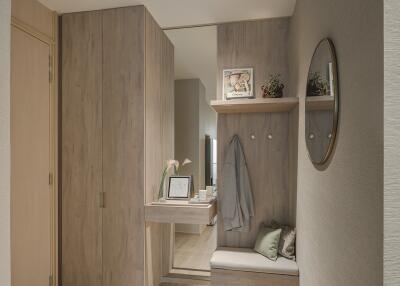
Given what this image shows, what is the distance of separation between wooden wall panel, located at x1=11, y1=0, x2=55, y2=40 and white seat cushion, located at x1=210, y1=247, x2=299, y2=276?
245cm

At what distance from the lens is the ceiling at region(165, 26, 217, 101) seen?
9.90 ft

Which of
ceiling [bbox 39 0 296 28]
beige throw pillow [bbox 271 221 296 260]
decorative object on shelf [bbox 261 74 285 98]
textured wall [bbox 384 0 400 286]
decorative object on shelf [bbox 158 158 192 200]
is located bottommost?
beige throw pillow [bbox 271 221 296 260]

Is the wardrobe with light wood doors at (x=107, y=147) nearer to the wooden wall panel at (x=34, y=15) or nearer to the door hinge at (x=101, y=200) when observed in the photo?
the door hinge at (x=101, y=200)

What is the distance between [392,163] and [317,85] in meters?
0.85

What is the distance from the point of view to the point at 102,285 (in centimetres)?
263

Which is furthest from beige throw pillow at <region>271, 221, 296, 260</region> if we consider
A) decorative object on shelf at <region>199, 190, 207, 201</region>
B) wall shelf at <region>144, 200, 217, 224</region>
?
decorative object on shelf at <region>199, 190, 207, 201</region>

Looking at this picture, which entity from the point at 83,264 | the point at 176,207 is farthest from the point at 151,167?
the point at 83,264

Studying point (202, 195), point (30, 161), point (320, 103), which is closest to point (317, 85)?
point (320, 103)

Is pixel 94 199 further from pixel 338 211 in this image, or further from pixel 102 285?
pixel 338 211

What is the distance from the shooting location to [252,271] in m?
2.30

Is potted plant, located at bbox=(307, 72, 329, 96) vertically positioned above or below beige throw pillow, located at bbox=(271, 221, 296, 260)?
above

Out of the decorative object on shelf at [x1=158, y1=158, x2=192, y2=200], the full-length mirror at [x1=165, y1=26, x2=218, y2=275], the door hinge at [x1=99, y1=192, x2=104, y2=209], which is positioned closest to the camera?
the door hinge at [x1=99, y1=192, x2=104, y2=209]

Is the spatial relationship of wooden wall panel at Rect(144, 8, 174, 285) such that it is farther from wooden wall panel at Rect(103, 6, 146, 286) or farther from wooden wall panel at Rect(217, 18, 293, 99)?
wooden wall panel at Rect(217, 18, 293, 99)

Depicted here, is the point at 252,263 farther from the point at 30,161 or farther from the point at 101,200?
the point at 30,161
